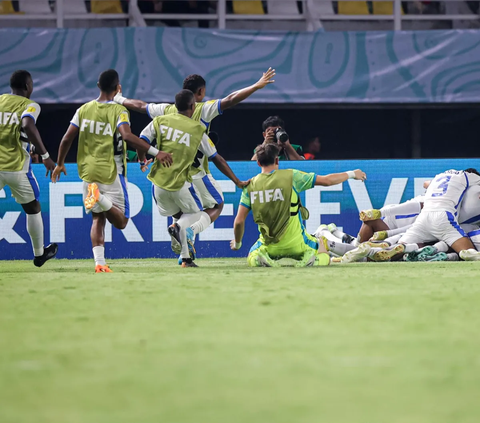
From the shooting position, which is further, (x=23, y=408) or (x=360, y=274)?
(x=360, y=274)

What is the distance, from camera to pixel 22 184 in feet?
26.3

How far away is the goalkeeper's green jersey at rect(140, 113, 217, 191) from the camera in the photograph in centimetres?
775

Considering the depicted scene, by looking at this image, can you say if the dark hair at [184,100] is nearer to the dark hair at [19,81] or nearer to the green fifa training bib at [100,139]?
the green fifa training bib at [100,139]

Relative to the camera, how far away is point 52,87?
1329 centimetres

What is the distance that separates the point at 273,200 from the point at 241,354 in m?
4.85

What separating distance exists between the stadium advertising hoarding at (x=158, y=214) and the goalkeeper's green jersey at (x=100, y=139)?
309cm

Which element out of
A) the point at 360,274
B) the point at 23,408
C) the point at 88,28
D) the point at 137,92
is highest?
the point at 88,28

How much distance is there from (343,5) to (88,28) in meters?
4.44

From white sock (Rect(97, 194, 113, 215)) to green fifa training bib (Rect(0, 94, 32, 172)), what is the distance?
106cm

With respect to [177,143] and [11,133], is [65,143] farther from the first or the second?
[177,143]

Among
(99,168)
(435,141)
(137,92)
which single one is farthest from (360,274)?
(435,141)

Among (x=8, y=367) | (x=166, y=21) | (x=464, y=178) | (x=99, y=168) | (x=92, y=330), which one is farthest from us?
(x=166, y=21)

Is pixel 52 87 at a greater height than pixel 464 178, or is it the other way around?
pixel 52 87

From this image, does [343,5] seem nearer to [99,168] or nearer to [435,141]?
[435,141]
